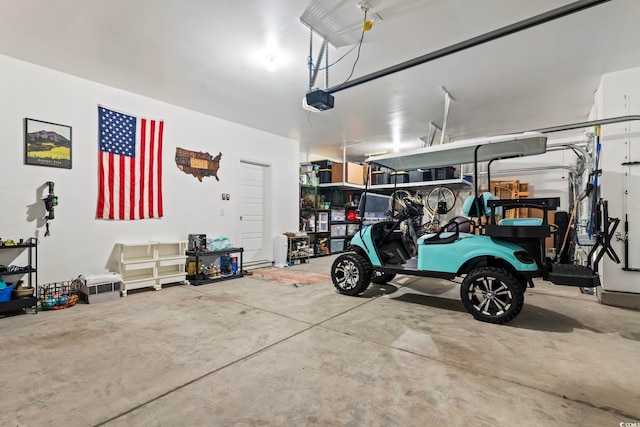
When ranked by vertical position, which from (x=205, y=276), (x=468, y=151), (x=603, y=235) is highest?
(x=468, y=151)

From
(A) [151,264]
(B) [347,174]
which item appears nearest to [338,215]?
(B) [347,174]

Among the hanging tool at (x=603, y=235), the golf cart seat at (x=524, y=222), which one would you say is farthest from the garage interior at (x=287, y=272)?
the golf cart seat at (x=524, y=222)

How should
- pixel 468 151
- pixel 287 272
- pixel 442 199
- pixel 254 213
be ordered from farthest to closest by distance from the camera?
pixel 442 199 < pixel 254 213 < pixel 287 272 < pixel 468 151

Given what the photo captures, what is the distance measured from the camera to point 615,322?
134 inches

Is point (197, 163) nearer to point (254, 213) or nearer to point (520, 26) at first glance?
point (254, 213)

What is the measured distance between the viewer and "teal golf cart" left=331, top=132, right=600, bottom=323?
10.7 feet

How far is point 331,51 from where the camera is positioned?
362 cm

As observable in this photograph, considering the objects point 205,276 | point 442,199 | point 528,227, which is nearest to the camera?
point 528,227

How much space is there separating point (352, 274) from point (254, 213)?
11.5 feet

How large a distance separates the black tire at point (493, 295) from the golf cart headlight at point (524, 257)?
218 mm

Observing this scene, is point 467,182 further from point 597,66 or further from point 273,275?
point 273,275

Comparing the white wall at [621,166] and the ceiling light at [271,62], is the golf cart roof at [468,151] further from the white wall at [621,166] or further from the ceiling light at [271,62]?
the ceiling light at [271,62]

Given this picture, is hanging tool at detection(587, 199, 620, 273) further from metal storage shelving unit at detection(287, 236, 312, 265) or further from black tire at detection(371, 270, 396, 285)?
metal storage shelving unit at detection(287, 236, 312, 265)

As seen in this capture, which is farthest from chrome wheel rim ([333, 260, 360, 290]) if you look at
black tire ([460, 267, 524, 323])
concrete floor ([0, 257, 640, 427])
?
black tire ([460, 267, 524, 323])
